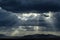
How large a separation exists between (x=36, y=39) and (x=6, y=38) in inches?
378

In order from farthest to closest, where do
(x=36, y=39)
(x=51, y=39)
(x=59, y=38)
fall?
(x=36, y=39) < (x=51, y=39) < (x=59, y=38)

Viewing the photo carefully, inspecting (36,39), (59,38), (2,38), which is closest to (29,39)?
(36,39)

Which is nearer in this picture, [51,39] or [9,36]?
[9,36]

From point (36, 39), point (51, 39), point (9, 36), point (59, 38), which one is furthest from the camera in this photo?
point (36, 39)

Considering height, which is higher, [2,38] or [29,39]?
[29,39]

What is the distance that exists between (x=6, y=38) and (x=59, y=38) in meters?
6.09

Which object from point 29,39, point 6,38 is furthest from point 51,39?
point 6,38

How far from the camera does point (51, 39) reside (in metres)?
25.7

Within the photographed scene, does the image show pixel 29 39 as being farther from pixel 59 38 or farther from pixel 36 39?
Result: pixel 59 38

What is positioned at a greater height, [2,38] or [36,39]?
[36,39]

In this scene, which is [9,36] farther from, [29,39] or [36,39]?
[36,39]

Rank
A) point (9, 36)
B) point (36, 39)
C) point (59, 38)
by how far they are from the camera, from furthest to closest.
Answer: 1. point (36, 39)
2. point (59, 38)
3. point (9, 36)

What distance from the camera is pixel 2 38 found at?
1991 centimetres

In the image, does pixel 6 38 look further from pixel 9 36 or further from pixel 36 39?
pixel 36 39
